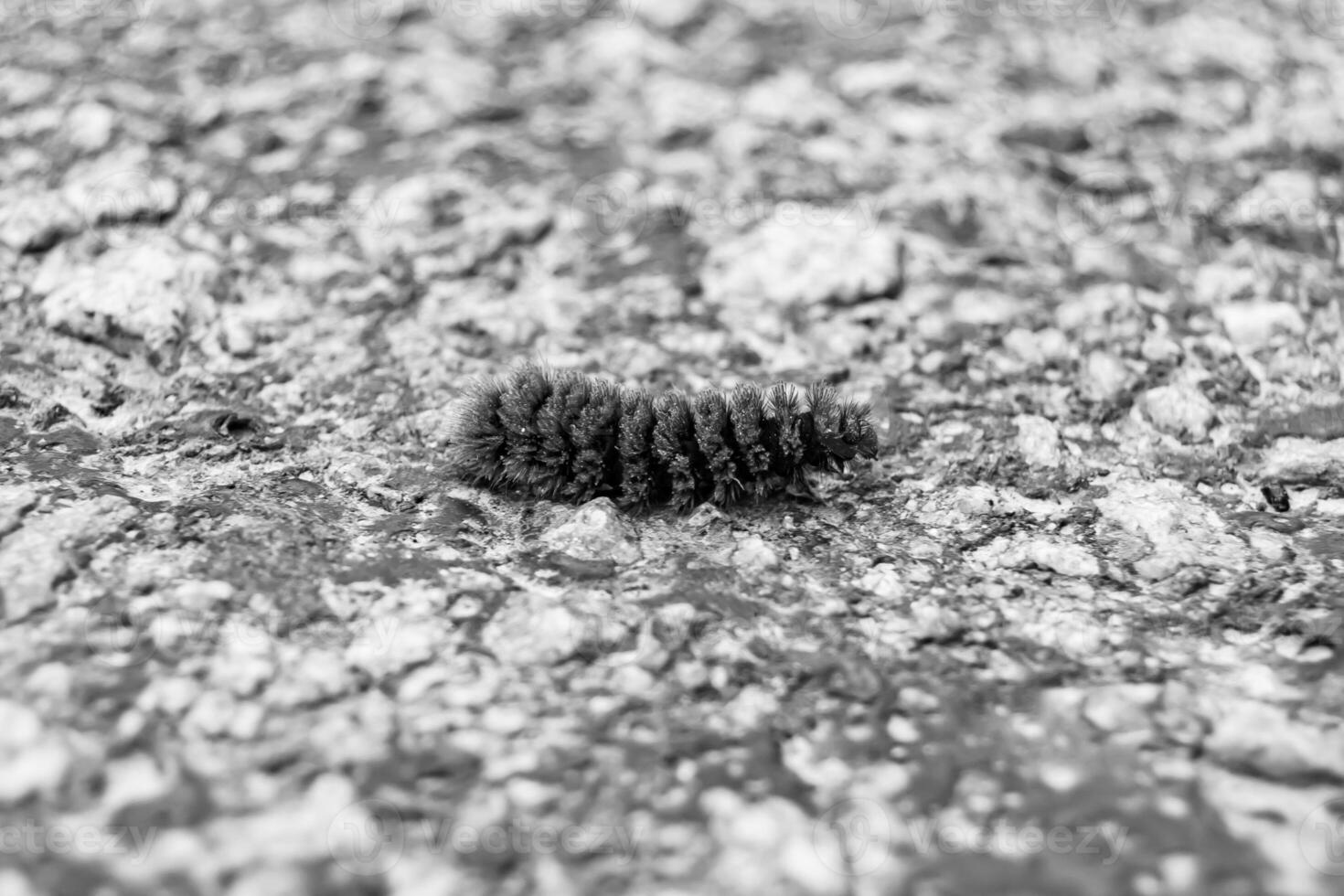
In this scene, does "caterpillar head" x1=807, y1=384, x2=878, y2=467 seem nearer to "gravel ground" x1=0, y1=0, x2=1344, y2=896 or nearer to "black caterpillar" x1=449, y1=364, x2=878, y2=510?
"black caterpillar" x1=449, y1=364, x2=878, y2=510

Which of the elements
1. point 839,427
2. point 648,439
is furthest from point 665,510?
point 839,427

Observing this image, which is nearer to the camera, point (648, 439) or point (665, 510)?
point (648, 439)

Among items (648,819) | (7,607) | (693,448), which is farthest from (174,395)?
(648,819)

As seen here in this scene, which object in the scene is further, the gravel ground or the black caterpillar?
the black caterpillar

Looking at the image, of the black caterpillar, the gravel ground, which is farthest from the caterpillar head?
the gravel ground

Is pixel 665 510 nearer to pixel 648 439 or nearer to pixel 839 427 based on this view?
pixel 648 439

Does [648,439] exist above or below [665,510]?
above
